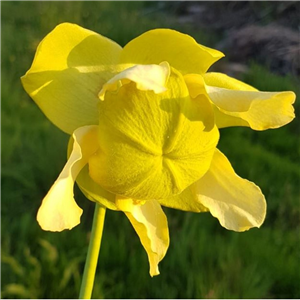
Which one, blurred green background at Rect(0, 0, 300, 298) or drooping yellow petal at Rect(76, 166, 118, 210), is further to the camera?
blurred green background at Rect(0, 0, 300, 298)

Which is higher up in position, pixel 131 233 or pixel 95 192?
pixel 95 192

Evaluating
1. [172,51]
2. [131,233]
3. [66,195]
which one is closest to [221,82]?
[172,51]

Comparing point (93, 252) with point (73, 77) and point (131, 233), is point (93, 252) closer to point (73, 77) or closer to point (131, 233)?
point (73, 77)

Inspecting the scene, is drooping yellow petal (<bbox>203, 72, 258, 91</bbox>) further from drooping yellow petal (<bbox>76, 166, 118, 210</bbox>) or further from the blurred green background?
the blurred green background

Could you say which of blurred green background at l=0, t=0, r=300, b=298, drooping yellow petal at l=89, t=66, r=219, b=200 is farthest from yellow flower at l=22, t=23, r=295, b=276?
blurred green background at l=0, t=0, r=300, b=298

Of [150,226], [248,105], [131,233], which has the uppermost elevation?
[248,105]

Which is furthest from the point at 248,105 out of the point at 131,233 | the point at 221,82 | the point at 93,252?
the point at 131,233

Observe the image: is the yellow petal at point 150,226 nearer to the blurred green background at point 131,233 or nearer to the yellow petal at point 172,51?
the yellow petal at point 172,51

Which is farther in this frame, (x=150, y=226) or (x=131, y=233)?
(x=131, y=233)
